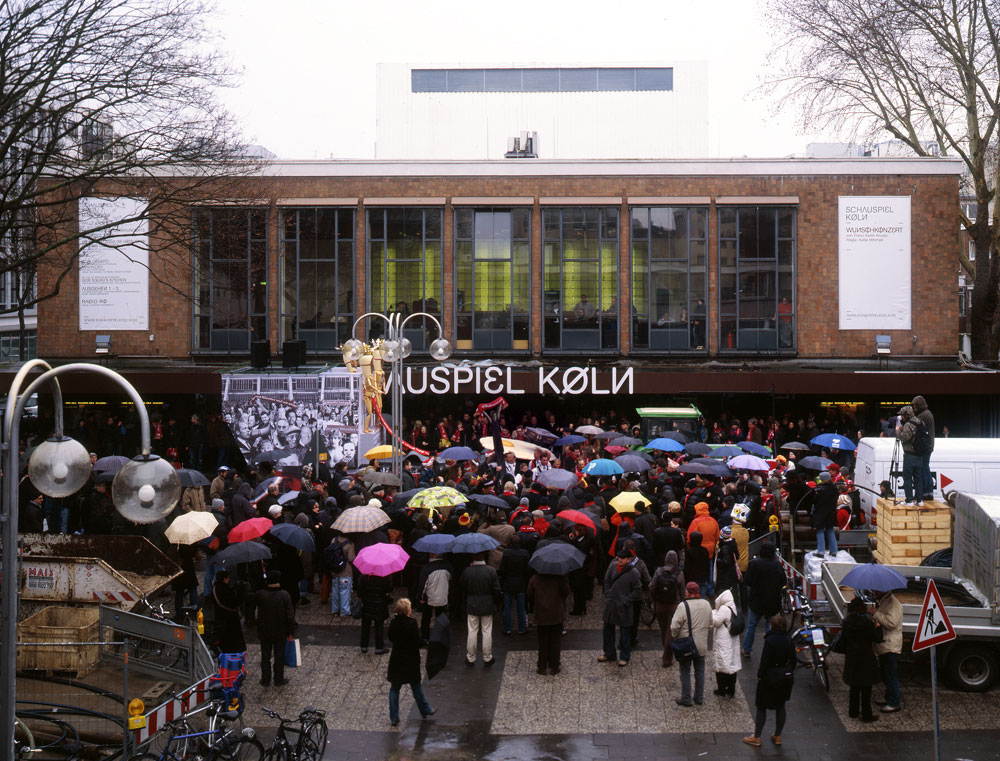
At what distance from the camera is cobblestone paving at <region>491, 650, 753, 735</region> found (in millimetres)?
12781

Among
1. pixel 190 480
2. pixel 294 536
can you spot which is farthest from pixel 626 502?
pixel 190 480

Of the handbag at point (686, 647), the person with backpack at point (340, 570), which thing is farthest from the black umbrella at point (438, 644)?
the person with backpack at point (340, 570)

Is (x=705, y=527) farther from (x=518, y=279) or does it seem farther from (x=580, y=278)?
(x=518, y=279)

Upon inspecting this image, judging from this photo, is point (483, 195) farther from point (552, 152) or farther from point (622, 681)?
point (622, 681)

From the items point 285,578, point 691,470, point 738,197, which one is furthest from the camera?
point 738,197

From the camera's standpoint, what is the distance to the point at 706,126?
5325 cm

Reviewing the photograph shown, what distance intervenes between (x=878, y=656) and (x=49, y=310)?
33.1 meters

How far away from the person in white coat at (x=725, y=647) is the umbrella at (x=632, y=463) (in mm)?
8438

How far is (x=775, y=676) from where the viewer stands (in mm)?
11930

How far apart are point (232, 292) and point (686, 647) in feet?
93.0

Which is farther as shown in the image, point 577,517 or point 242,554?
point 577,517

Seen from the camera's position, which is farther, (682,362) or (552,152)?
(552,152)

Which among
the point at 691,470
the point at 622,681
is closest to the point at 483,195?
the point at 691,470

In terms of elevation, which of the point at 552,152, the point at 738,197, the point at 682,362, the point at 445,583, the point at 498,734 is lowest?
the point at 498,734
